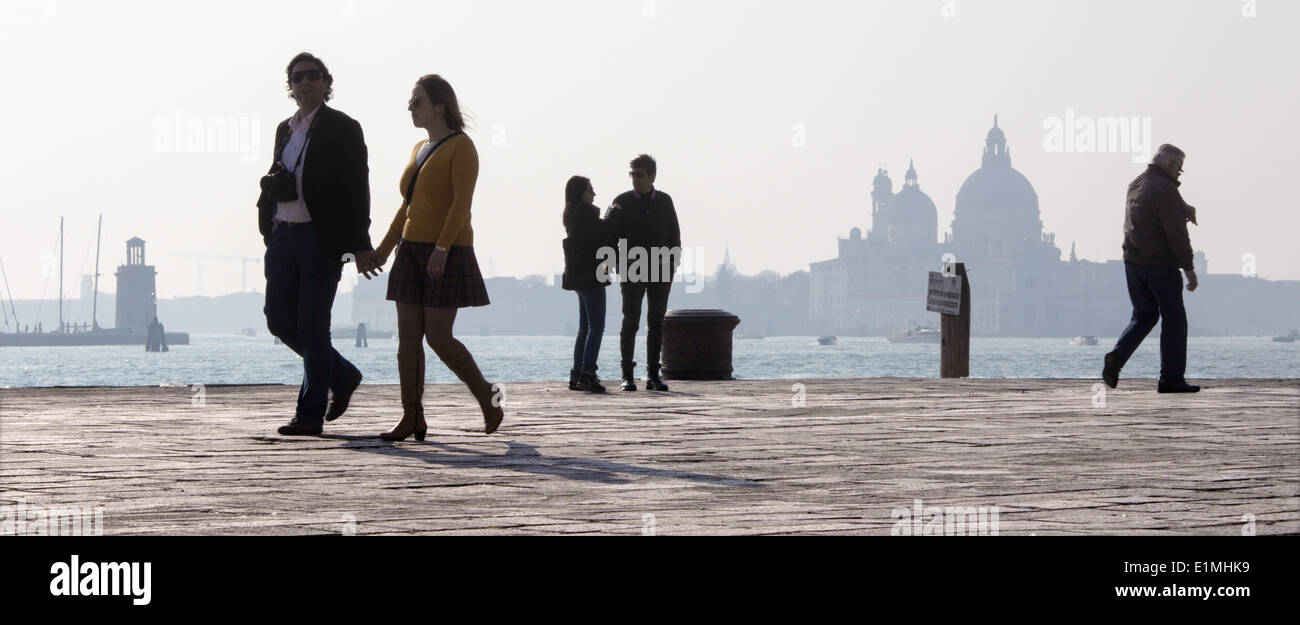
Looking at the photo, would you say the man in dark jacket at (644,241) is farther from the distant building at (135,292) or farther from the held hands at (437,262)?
the distant building at (135,292)

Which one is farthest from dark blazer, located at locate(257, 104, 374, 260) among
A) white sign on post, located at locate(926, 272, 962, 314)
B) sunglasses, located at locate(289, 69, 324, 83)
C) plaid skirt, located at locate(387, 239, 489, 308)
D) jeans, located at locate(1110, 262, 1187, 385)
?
white sign on post, located at locate(926, 272, 962, 314)

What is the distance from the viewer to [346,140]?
6383mm

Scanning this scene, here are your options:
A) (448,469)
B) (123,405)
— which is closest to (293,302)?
→ (448,469)

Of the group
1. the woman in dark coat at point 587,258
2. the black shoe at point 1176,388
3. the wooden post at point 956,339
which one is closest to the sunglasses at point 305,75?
the woman in dark coat at point 587,258

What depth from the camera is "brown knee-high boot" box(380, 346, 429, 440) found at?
250 inches

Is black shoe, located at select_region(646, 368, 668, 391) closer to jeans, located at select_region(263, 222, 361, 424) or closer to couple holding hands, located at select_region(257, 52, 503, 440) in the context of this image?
couple holding hands, located at select_region(257, 52, 503, 440)

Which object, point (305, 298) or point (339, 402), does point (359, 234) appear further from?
point (339, 402)

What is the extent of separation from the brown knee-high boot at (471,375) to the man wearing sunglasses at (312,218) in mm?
404

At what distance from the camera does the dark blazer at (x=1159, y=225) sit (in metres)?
9.95

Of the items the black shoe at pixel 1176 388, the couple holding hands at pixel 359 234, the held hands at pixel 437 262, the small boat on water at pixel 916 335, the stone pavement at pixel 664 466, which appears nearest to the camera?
the stone pavement at pixel 664 466

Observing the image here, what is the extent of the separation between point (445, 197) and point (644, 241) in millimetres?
4071

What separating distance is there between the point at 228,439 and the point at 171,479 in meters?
1.50

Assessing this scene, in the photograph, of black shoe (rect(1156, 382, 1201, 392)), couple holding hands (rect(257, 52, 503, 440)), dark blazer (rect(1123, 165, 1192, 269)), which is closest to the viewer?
couple holding hands (rect(257, 52, 503, 440))

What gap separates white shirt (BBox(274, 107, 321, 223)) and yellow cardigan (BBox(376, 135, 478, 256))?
1.31 feet
